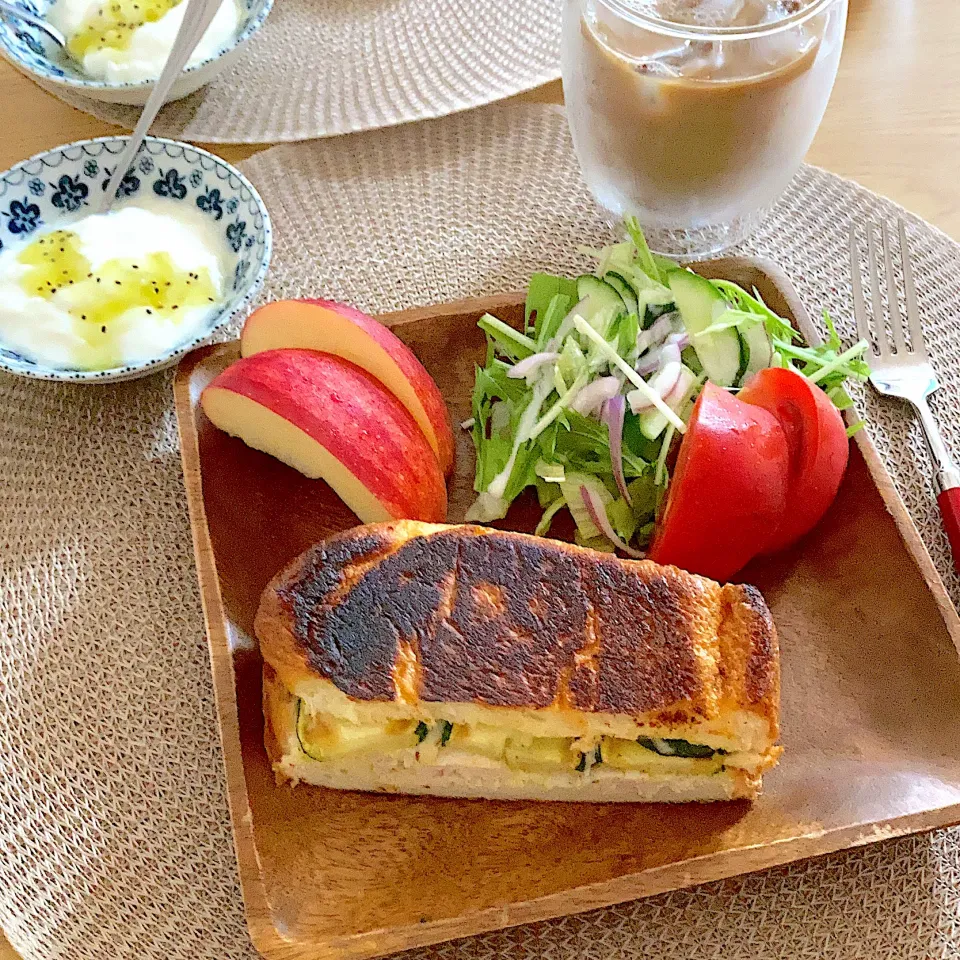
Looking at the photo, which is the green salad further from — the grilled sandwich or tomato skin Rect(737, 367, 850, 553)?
the grilled sandwich

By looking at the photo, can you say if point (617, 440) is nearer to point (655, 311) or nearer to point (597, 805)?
point (655, 311)

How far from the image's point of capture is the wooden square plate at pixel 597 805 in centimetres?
103

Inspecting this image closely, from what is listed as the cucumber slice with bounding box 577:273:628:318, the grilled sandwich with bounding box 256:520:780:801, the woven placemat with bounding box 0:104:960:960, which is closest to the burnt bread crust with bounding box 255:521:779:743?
the grilled sandwich with bounding box 256:520:780:801

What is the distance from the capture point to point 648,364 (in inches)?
57.7

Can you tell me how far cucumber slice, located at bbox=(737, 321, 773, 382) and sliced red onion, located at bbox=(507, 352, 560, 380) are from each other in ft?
0.88

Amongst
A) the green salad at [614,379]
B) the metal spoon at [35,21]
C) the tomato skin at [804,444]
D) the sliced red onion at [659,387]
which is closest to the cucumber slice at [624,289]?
the green salad at [614,379]

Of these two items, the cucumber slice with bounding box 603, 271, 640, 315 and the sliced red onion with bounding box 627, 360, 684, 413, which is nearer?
the sliced red onion with bounding box 627, 360, 684, 413

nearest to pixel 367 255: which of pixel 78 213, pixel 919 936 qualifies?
pixel 78 213

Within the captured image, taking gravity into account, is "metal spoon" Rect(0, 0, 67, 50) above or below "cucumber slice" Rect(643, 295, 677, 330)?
above

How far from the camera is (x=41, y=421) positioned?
1.56 meters

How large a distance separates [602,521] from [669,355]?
27cm

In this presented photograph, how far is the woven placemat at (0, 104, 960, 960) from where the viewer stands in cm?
111

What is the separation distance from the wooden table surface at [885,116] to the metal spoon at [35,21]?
0.49ft

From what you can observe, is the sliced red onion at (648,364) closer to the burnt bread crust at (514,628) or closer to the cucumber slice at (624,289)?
the cucumber slice at (624,289)
